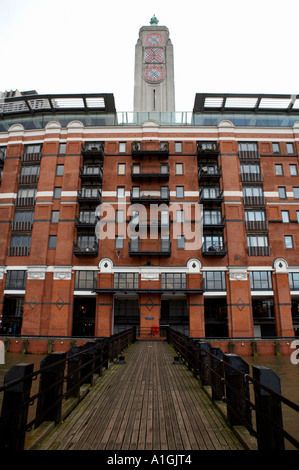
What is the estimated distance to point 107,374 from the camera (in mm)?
9930

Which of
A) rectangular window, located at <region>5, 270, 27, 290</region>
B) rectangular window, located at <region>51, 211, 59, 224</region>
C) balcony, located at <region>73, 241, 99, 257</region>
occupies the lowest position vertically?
rectangular window, located at <region>5, 270, 27, 290</region>

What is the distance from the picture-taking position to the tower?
132 feet

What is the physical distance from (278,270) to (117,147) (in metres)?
22.8

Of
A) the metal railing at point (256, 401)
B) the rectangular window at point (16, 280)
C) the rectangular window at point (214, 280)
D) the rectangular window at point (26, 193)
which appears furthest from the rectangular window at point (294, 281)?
the rectangular window at point (26, 193)

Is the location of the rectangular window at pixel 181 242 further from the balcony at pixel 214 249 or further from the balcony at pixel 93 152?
the balcony at pixel 93 152

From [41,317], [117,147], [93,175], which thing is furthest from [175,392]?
[117,147]

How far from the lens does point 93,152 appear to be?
31312mm

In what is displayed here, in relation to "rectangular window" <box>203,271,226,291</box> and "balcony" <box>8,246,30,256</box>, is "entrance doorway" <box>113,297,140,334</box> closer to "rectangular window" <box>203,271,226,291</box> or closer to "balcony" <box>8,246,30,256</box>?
"rectangular window" <box>203,271,226,291</box>

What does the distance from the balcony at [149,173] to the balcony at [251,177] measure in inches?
344

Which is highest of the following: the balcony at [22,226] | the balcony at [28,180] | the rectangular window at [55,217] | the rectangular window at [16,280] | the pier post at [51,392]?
the balcony at [28,180]

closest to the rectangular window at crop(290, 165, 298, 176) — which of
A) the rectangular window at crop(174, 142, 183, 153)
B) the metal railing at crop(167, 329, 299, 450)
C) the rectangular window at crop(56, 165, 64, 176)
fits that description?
the rectangular window at crop(174, 142, 183, 153)

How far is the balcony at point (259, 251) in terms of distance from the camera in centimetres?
2911

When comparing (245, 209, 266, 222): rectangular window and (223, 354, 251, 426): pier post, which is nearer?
(223, 354, 251, 426): pier post

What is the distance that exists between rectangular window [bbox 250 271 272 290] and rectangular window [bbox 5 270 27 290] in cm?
2402
